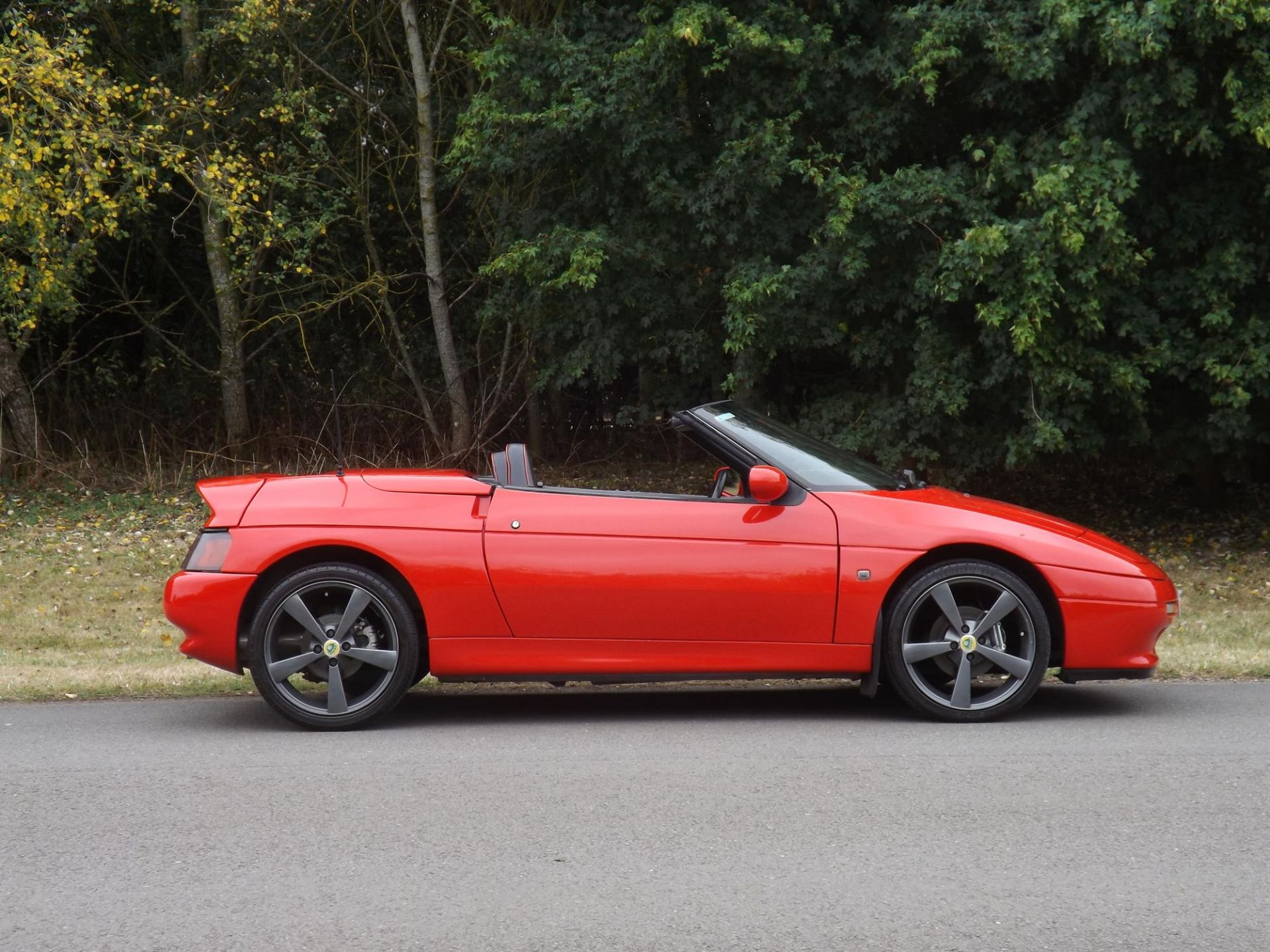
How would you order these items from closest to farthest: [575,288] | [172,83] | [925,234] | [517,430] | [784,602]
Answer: [784,602] < [925,234] < [575,288] < [172,83] < [517,430]

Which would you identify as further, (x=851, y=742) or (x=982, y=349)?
(x=982, y=349)

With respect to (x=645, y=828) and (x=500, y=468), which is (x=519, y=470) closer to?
(x=500, y=468)

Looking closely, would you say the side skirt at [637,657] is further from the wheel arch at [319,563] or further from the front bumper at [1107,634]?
the front bumper at [1107,634]

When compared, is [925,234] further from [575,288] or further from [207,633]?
[207,633]

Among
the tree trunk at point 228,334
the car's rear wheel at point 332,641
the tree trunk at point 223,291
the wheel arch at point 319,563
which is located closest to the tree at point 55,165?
the tree trunk at point 223,291

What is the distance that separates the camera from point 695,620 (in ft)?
21.5

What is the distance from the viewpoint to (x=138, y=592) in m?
12.1

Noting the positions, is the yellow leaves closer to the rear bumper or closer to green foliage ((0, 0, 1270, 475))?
green foliage ((0, 0, 1270, 475))

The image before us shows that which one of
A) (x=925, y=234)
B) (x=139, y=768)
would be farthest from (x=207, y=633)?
(x=925, y=234)

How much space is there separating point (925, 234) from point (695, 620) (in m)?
8.77

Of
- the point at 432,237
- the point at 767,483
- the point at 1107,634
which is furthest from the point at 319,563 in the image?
the point at 432,237

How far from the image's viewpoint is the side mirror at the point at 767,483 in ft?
21.4

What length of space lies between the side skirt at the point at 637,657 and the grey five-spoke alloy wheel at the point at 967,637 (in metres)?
0.21

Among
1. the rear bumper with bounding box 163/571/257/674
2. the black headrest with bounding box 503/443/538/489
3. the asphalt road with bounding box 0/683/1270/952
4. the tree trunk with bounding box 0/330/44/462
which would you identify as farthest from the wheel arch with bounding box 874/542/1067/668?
the tree trunk with bounding box 0/330/44/462
